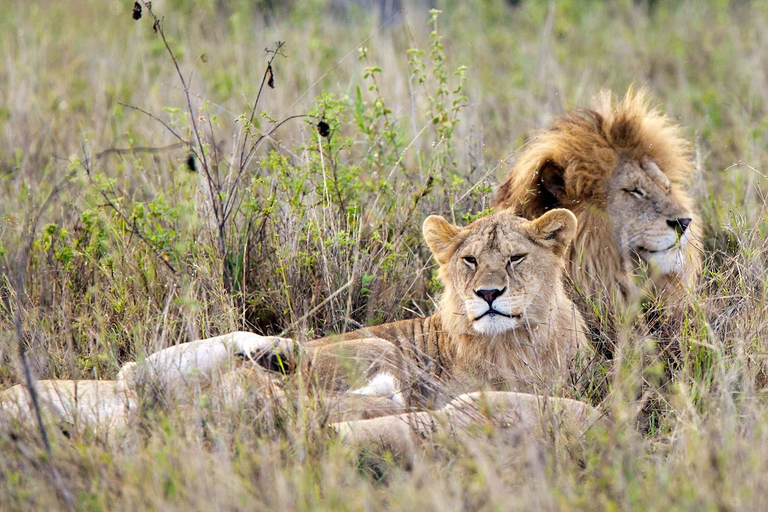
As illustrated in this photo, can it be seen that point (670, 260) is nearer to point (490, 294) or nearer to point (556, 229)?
point (556, 229)

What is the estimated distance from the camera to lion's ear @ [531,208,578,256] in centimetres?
384

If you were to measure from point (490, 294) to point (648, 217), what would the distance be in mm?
1088

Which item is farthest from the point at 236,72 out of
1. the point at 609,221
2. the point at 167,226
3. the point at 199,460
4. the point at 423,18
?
the point at 199,460

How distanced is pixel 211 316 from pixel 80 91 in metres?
5.12

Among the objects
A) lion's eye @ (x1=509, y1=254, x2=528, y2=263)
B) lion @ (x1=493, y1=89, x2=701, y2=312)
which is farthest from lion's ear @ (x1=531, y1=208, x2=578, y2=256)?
lion @ (x1=493, y1=89, x2=701, y2=312)

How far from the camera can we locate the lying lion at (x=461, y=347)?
339cm

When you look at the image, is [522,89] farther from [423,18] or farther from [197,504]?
[197,504]

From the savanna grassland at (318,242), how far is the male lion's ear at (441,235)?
356 mm

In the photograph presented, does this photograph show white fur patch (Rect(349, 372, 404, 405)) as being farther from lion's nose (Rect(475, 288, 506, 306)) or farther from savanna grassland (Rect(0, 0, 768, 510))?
lion's nose (Rect(475, 288, 506, 306))

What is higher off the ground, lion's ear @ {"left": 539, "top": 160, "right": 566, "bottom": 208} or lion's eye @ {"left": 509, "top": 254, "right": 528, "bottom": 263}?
lion's ear @ {"left": 539, "top": 160, "right": 566, "bottom": 208}

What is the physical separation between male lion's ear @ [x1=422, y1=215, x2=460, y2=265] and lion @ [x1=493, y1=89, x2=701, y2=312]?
0.46m

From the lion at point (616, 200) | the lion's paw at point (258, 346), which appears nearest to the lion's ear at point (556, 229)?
the lion at point (616, 200)

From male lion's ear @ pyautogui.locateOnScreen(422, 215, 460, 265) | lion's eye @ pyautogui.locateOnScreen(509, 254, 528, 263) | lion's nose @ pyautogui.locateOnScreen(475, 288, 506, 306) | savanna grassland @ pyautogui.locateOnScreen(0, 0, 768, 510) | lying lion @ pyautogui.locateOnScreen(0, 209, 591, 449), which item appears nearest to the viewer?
savanna grassland @ pyautogui.locateOnScreen(0, 0, 768, 510)

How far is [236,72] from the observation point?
8.45 metres
